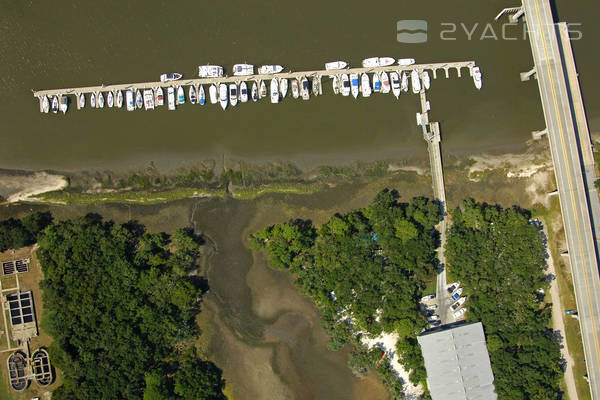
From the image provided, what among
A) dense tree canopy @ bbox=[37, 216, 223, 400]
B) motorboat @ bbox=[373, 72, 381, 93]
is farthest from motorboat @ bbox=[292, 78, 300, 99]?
dense tree canopy @ bbox=[37, 216, 223, 400]

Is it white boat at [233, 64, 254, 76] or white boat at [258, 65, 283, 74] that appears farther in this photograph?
white boat at [258, 65, 283, 74]

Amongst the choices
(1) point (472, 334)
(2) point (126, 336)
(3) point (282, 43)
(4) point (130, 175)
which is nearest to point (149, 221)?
(4) point (130, 175)

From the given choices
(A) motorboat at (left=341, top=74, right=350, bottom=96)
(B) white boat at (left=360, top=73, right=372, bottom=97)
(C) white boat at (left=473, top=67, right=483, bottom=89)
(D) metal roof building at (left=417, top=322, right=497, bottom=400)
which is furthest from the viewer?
(C) white boat at (left=473, top=67, right=483, bottom=89)

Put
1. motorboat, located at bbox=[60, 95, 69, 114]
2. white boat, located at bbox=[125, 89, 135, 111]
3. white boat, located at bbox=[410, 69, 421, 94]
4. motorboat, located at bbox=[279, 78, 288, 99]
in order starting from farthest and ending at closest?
white boat, located at bbox=[410, 69, 421, 94] < motorboat, located at bbox=[279, 78, 288, 99] < white boat, located at bbox=[125, 89, 135, 111] < motorboat, located at bbox=[60, 95, 69, 114]

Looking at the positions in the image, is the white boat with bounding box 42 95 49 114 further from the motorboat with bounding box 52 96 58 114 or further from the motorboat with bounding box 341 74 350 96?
the motorboat with bounding box 341 74 350 96

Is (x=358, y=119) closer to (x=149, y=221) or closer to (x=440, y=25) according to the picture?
(x=440, y=25)

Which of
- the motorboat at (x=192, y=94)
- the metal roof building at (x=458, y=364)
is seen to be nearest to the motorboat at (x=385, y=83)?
the motorboat at (x=192, y=94)

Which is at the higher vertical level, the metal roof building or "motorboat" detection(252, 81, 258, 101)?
"motorboat" detection(252, 81, 258, 101)
